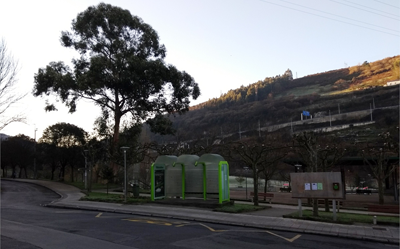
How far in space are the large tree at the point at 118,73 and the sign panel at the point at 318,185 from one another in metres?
23.3

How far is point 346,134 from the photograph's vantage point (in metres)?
→ 84.3

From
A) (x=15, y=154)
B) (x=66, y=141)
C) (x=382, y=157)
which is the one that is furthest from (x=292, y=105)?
(x=382, y=157)

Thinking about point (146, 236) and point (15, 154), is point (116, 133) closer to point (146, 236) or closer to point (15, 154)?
point (146, 236)

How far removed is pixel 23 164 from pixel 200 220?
5465cm

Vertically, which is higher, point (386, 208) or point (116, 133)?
point (116, 133)

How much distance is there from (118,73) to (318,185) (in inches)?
1037

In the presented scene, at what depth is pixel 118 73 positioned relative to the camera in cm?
3556

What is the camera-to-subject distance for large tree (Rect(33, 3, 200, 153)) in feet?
116

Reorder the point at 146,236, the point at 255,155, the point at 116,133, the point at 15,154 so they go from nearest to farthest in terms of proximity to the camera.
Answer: the point at 146,236 < the point at 255,155 < the point at 116,133 < the point at 15,154

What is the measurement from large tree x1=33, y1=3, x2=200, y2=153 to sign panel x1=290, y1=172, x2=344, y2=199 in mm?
23283

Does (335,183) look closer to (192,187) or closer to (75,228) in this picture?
(192,187)

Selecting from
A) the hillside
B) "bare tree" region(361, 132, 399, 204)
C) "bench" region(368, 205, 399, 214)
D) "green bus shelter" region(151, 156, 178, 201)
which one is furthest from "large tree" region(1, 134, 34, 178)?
"bench" region(368, 205, 399, 214)

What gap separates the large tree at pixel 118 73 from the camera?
35250mm

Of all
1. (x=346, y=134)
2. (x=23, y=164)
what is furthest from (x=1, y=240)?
(x=346, y=134)
